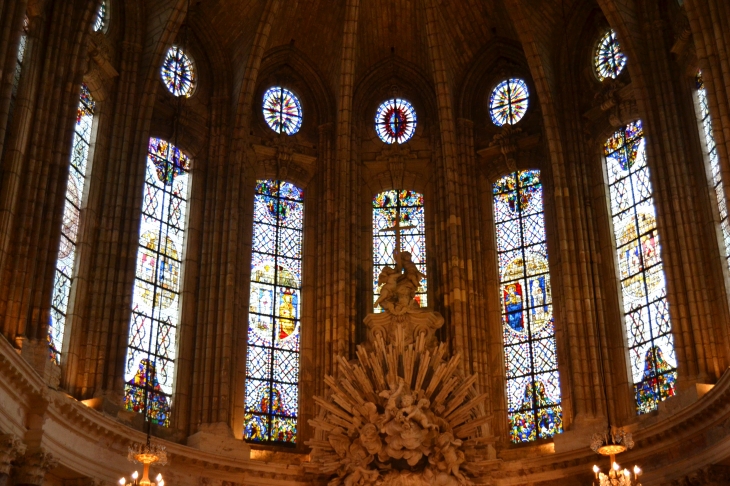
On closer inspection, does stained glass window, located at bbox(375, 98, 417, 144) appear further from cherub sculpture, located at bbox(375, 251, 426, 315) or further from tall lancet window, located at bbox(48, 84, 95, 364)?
tall lancet window, located at bbox(48, 84, 95, 364)

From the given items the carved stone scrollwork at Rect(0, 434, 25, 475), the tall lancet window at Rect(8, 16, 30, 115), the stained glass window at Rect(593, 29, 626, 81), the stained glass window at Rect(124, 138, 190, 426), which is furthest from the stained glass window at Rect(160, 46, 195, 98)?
the carved stone scrollwork at Rect(0, 434, 25, 475)

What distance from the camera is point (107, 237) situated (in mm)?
20203

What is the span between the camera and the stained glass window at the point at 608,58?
2270 cm

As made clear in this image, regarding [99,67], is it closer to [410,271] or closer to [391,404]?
[410,271]

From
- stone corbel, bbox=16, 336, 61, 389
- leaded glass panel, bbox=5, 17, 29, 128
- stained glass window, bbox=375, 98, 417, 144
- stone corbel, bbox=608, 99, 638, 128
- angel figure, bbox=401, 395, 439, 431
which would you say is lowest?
angel figure, bbox=401, 395, 439, 431

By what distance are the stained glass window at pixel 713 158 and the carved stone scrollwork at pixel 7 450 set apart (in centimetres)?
1099

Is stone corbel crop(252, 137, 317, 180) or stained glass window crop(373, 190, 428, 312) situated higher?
stone corbel crop(252, 137, 317, 180)

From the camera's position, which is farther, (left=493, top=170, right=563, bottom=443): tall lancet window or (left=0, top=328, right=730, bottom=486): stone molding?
(left=493, top=170, right=563, bottom=443): tall lancet window

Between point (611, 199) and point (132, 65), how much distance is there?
29.9ft

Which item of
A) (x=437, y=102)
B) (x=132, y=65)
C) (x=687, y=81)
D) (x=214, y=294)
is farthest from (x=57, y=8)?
(x=687, y=81)

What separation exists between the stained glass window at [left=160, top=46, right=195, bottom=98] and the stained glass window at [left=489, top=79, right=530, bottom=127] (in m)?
6.09

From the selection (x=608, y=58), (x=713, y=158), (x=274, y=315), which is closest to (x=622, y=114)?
(x=608, y=58)

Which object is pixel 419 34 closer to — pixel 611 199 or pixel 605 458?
pixel 611 199

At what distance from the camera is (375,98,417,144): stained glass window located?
81.2ft
